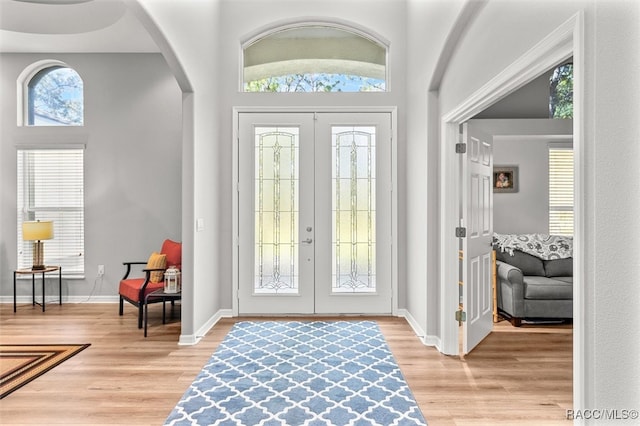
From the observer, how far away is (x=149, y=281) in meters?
4.50

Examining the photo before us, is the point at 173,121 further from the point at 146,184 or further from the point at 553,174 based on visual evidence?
the point at 553,174

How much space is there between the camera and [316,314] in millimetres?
4727

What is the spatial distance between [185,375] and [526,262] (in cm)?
392

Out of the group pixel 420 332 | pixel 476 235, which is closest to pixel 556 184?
pixel 476 235

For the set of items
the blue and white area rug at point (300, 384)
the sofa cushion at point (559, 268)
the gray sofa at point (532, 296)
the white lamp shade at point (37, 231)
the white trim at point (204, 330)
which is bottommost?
the blue and white area rug at point (300, 384)

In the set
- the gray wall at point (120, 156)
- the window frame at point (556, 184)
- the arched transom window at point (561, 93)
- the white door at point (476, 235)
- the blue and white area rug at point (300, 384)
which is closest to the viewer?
the blue and white area rug at point (300, 384)

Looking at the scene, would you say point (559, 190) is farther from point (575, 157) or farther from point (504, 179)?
point (575, 157)

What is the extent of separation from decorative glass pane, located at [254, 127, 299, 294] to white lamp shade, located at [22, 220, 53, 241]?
8.48ft

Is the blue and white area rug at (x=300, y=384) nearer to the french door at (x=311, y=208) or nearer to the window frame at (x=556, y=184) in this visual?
the french door at (x=311, y=208)

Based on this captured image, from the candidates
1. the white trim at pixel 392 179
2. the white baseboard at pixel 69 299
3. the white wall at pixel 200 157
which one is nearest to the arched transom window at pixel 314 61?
the white trim at pixel 392 179

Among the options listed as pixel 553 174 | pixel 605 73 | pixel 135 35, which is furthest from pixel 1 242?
pixel 553 174

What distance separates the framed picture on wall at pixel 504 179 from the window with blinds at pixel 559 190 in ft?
1.96

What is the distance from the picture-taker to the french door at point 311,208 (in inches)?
185

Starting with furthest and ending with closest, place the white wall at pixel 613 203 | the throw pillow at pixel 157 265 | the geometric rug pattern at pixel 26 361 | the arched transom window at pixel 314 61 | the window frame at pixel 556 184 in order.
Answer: the window frame at pixel 556 184
the arched transom window at pixel 314 61
the throw pillow at pixel 157 265
the geometric rug pattern at pixel 26 361
the white wall at pixel 613 203
